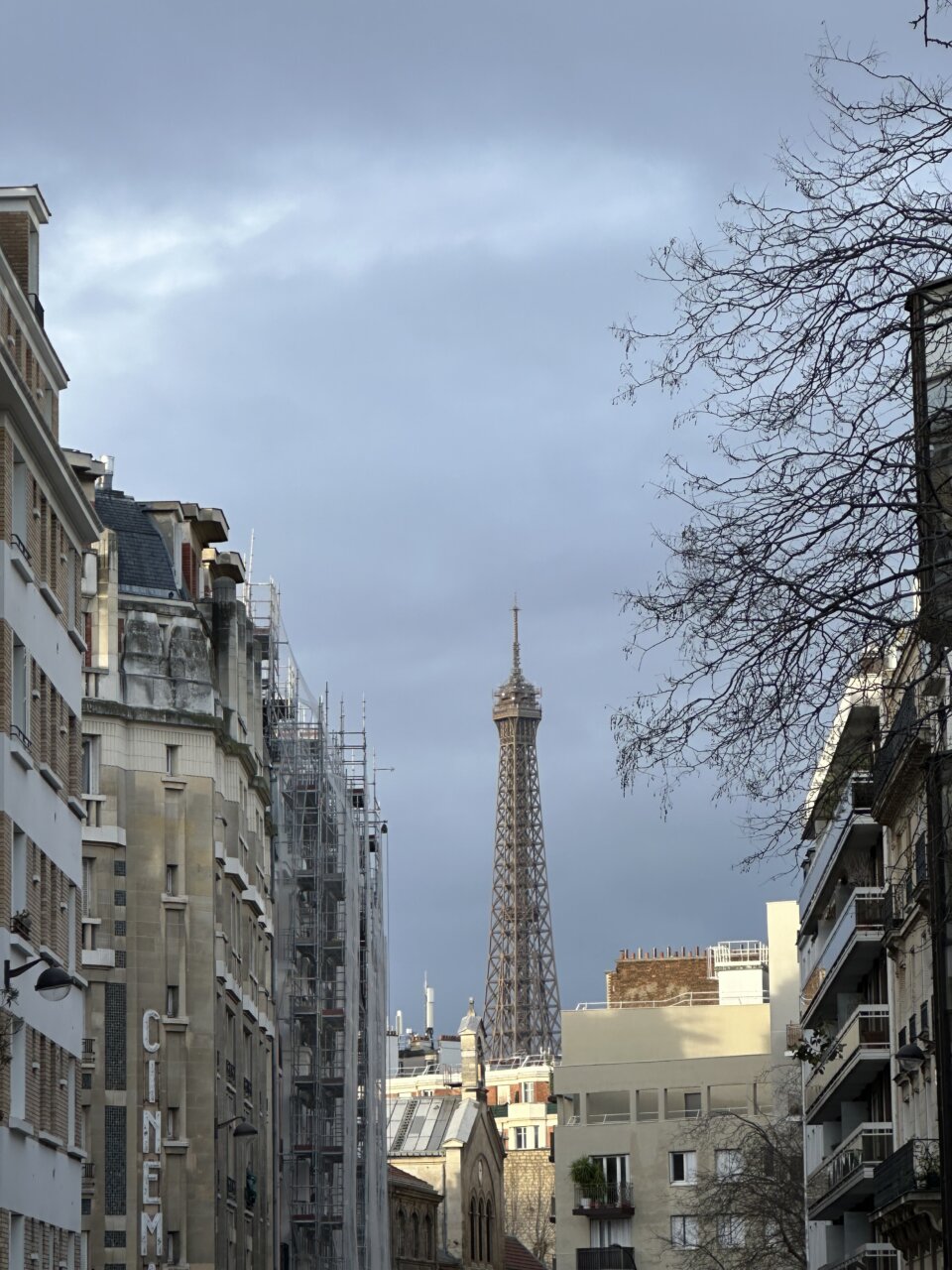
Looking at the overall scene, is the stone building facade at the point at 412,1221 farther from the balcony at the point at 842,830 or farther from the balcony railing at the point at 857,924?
the balcony railing at the point at 857,924

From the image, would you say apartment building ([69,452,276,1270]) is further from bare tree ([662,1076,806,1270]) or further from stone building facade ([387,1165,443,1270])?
stone building facade ([387,1165,443,1270])

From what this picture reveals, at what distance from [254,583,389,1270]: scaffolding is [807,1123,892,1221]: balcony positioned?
1522 centimetres

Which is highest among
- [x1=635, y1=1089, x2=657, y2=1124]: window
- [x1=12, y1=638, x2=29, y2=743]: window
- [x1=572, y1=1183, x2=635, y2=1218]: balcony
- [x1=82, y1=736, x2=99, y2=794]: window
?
[x1=82, y1=736, x2=99, y2=794]: window

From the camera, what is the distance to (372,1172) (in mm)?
78375

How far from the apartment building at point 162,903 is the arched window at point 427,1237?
53172 mm

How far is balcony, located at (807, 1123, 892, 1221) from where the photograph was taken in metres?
54.9

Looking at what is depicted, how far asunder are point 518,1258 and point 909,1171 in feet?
318

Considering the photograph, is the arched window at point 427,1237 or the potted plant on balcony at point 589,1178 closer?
the potted plant on balcony at point 589,1178

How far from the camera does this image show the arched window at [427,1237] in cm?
→ 11581

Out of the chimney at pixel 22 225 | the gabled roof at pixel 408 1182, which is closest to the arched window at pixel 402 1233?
the gabled roof at pixel 408 1182

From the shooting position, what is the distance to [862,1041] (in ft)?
181

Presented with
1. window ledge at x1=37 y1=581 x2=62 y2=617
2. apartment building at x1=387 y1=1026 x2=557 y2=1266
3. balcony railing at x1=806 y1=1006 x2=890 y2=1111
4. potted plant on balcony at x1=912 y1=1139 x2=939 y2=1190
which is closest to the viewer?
window ledge at x1=37 y1=581 x2=62 y2=617

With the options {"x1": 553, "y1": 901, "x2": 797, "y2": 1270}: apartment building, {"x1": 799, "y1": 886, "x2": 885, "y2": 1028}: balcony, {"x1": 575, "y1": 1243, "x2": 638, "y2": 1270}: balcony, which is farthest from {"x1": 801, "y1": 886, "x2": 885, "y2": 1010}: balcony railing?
{"x1": 575, "y1": 1243, "x2": 638, "y2": 1270}: balcony

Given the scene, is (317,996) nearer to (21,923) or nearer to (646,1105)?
(646,1105)
